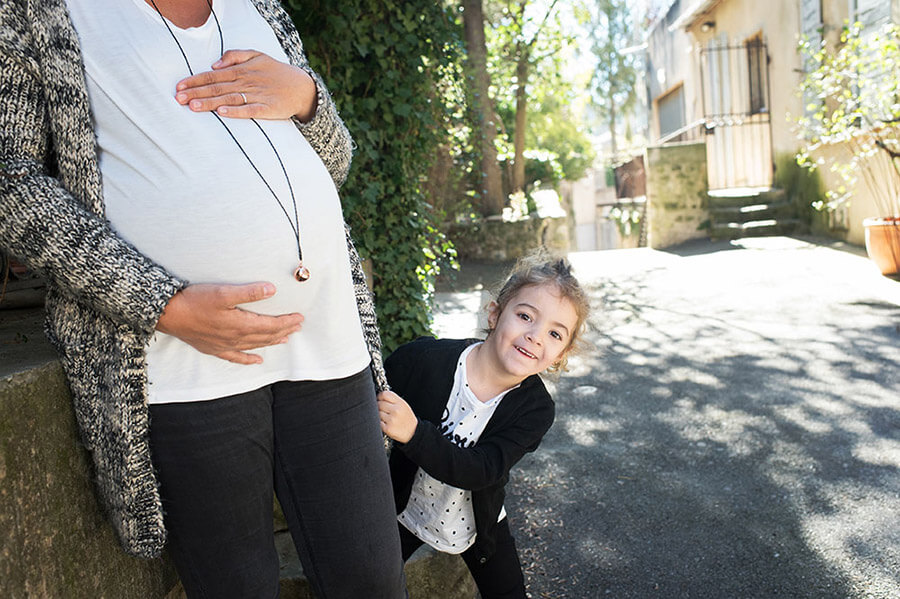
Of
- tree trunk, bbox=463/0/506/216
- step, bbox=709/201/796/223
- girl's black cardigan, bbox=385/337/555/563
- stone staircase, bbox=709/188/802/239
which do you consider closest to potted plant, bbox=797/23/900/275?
stone staircase, bbox=709/188/802/239

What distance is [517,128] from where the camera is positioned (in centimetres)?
1315

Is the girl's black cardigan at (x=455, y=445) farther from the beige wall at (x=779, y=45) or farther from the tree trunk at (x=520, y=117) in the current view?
the tree trunk at (x=520, y=117)

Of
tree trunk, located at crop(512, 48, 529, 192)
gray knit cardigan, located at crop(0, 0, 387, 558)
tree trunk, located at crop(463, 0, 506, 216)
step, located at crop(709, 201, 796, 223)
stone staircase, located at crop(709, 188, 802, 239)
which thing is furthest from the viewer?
tree trunk, located at crop(512, 48, 529, 192)

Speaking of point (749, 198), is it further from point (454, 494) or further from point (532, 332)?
point (454, 494)

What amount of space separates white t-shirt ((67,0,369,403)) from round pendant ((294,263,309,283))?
12 millimetres

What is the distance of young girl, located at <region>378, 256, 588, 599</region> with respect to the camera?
1996 millimetres

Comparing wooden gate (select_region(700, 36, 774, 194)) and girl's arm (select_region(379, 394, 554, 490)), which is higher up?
wooden gate (select_region(700, 36, 774, 194))

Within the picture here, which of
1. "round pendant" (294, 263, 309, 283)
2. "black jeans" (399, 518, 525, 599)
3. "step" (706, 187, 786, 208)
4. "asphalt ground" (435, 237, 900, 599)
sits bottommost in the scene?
"asphalt ground" (435, 237, 900, 599)

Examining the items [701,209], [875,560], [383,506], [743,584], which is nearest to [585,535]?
[743,584]

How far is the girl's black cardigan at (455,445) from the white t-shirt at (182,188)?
526 millimetres

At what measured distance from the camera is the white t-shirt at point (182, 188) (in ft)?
4.21

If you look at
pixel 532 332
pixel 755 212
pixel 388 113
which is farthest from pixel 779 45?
pixel 532 332

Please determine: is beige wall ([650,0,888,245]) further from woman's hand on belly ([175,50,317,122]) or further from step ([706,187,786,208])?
woman's hand on belly ([175,50,317,122])

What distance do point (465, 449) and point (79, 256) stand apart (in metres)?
1.00
